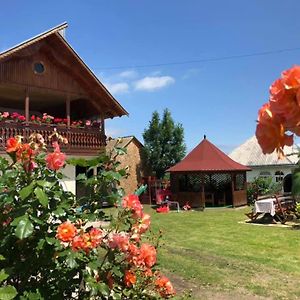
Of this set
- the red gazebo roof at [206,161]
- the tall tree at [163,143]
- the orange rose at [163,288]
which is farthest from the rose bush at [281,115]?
the tall tree at [163,143]

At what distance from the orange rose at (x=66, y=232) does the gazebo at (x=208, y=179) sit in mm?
20006

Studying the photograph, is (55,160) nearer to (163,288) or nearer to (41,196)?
(41,196)

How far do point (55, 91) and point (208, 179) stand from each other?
40.7 ft

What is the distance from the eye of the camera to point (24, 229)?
273cm

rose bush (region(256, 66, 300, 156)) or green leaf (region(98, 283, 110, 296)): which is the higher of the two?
rose bush (region(256, 66, 300, 156))

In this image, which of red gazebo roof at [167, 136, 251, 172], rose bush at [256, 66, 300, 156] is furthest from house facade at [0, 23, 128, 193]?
rose bush at [256, 66, 300, 156]

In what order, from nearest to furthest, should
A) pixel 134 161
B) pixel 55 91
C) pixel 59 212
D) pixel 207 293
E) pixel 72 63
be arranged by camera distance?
pixel 59 212 < pixel 207 293 < pixel 55 91 < pixel 72 63 < pixel 134 161

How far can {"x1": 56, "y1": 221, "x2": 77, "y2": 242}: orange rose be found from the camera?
9.61 ft

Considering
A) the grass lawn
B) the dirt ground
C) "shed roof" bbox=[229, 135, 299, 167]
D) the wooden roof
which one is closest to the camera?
the dirt ground

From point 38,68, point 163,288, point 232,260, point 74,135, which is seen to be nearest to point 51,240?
point 163,288

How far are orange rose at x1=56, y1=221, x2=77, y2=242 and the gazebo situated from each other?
20.0m

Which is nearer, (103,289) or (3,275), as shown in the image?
(3,275)

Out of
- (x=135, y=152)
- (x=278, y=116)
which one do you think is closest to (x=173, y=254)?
(x=278, y=116)

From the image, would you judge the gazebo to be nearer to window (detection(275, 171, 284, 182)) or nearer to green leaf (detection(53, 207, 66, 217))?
window (detection(275, 171, 284, 182))
